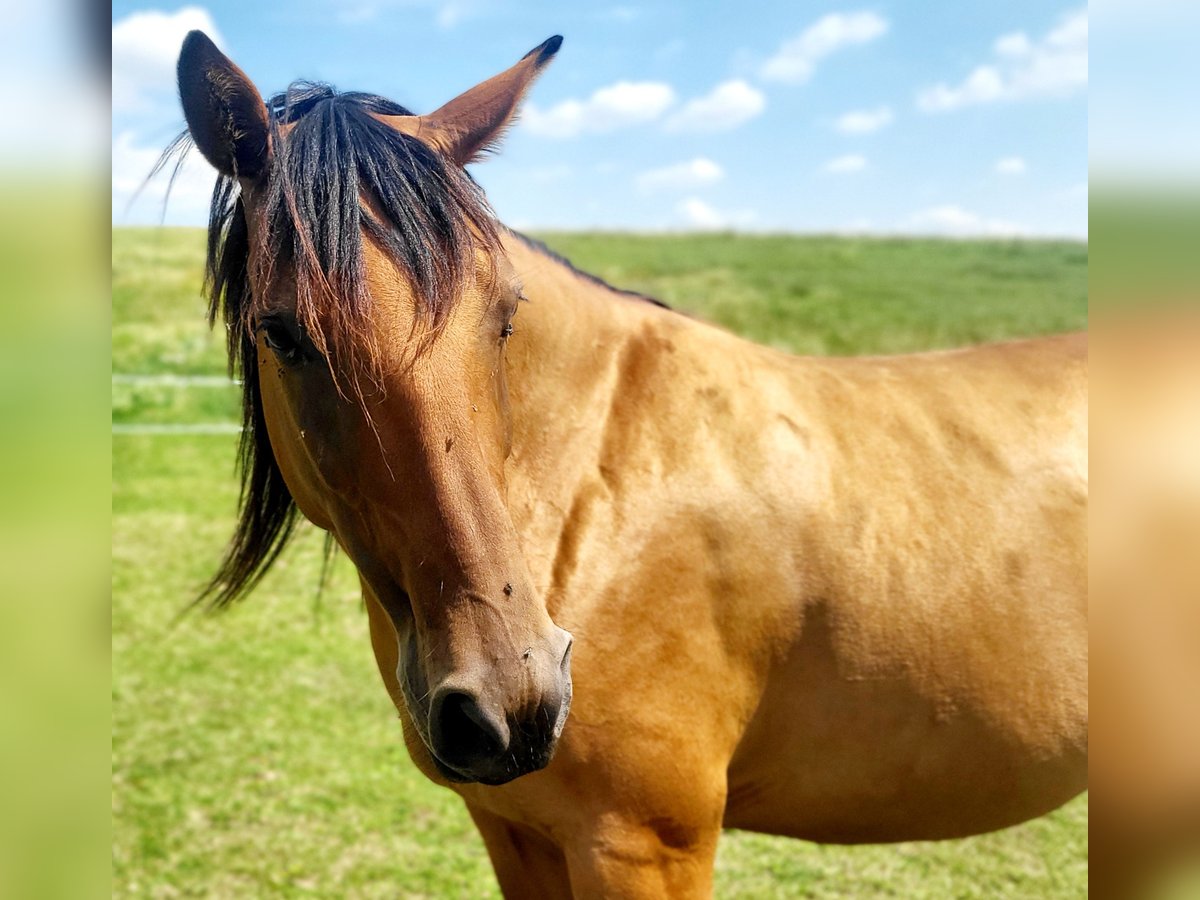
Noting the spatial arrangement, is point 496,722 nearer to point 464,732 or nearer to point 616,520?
point 464,732

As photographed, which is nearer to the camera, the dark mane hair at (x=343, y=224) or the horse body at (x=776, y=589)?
the dark mane hair at (x=343, y=224)

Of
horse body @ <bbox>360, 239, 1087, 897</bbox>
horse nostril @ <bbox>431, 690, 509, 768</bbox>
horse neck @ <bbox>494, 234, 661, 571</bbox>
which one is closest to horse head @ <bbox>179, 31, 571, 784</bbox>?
horse nostril @ <bbox>431, 690, 509, 768</bbox>

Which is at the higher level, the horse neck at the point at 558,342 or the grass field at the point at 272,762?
the horse neck at the point at 558,342

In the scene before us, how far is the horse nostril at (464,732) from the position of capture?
4.25 ft

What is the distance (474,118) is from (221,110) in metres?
0.47

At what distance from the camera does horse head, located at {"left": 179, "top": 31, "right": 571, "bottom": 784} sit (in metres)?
1.34

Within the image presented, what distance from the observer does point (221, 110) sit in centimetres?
153

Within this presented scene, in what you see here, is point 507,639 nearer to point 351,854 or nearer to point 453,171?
point 453,171

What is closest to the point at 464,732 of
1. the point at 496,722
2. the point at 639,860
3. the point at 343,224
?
the point at 496,722

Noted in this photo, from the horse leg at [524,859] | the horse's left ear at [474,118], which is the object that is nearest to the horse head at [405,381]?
the horse's left ear at [474,118]

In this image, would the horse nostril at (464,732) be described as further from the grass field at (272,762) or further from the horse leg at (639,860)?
the grass field at (272,762)

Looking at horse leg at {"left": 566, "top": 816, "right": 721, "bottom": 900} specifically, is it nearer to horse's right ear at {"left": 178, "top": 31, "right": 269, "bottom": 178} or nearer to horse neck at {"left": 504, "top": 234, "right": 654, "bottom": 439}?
horse neck at {"left": 504, "top": 234, "right": 654, "bottom": 439}

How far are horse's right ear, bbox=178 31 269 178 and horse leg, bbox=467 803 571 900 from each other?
1460 millimetres
